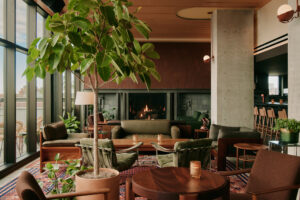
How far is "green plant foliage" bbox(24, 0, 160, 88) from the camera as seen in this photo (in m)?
1.80

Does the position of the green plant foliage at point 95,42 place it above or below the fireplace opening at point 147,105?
above

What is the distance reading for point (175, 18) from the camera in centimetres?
766

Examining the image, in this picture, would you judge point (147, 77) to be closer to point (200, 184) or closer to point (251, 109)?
point (200, 184)

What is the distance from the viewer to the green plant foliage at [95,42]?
1.80 meters

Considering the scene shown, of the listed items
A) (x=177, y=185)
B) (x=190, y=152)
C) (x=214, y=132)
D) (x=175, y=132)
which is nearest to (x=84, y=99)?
(x=175, y=132)

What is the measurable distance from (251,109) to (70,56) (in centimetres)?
568

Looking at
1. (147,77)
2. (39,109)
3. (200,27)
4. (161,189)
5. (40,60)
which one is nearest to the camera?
(161,189)

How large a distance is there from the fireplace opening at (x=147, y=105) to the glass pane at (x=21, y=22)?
17.9 feet

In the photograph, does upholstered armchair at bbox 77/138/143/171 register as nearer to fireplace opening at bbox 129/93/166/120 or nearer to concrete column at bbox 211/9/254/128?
concrete column at bbox 211/9/254/128

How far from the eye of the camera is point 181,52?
10523mm

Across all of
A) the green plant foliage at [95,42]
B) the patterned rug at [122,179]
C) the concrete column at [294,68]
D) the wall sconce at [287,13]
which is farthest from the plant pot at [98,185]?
the wall sconce at [287,13]

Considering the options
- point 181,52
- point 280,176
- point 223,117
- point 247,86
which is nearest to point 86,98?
point 223,117

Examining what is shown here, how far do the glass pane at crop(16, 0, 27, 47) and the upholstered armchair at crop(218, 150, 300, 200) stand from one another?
189 inches

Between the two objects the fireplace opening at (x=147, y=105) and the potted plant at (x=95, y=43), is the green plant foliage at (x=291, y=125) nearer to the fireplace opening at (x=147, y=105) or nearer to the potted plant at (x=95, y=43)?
the potted plant at (x=95, y=43)
